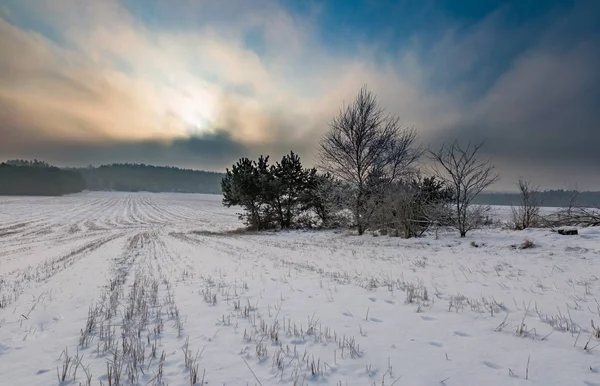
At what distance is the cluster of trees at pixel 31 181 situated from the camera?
105 meters

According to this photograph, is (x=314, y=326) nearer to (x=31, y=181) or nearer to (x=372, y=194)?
(x=372, y=194)

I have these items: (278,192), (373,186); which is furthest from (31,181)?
(373,186)

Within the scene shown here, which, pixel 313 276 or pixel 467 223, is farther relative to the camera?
pixel 467 223

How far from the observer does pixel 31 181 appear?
109062 millimetres

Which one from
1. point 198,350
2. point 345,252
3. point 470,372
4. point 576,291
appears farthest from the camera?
point 345,252

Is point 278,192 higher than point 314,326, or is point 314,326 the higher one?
point 278,192

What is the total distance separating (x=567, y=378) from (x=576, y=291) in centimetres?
445

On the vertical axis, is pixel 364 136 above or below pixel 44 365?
above

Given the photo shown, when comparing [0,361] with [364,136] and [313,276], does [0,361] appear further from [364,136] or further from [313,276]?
[364,136]

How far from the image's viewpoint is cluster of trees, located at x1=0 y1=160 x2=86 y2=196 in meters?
105

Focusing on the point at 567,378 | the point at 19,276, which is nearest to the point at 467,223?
the point at 567,378

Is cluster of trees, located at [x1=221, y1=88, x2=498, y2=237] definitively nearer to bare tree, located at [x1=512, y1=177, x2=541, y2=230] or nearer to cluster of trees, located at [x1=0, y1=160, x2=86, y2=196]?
bare tree, located at [x1=512, y1=177, x2=541, y2=230]

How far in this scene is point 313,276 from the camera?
8.42 metres

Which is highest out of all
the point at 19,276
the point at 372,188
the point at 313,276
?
the point at 372,188
